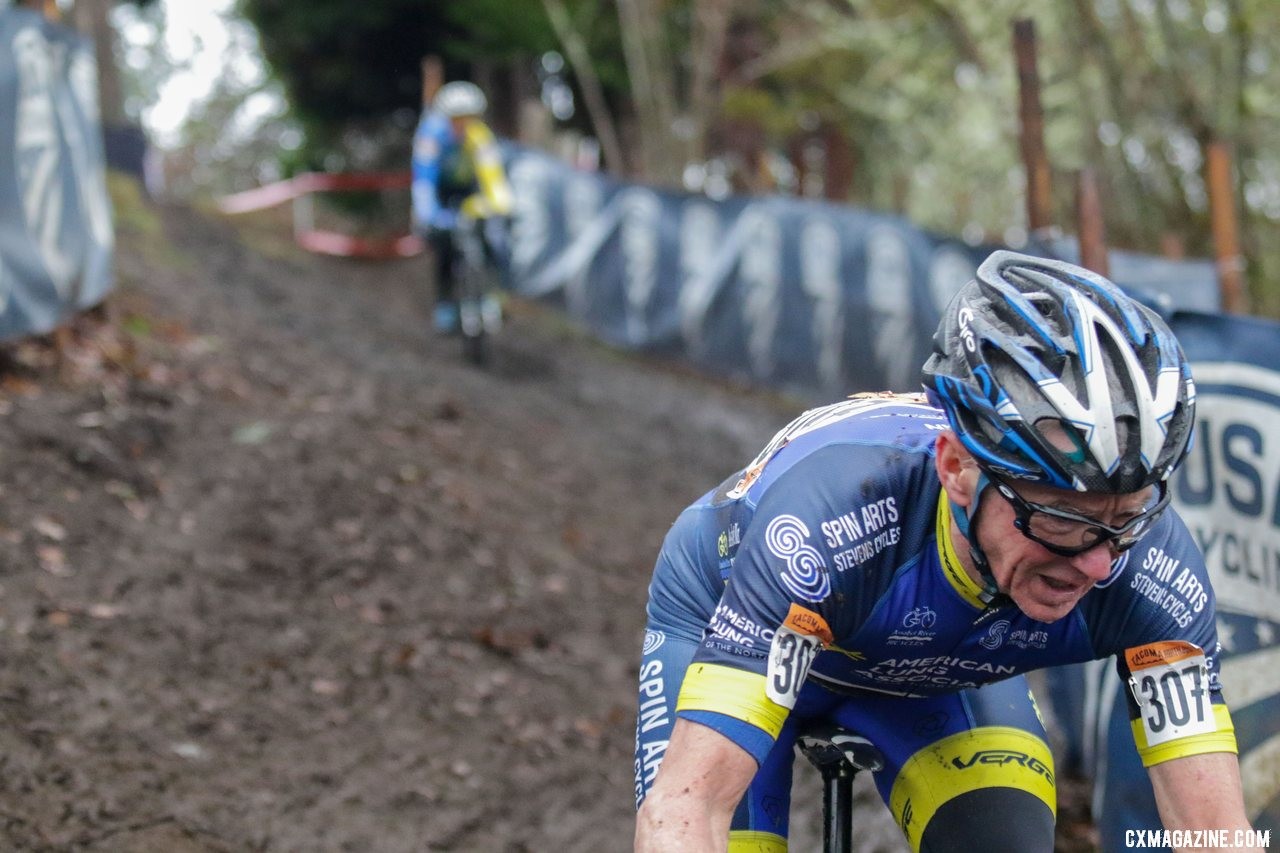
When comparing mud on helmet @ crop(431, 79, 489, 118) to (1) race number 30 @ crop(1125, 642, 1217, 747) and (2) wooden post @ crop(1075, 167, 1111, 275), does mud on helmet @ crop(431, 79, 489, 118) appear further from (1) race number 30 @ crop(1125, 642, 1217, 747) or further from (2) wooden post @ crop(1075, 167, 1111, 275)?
(1) race number 30 @ crop(1125, 642, 1217, 747)

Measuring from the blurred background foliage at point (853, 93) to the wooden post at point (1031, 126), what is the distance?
296cm

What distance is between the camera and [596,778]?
518cm

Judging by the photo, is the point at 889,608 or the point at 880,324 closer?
the point at 889,608

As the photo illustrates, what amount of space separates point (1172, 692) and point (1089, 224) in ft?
12.6

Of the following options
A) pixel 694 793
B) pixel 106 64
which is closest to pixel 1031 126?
pixel 694 793

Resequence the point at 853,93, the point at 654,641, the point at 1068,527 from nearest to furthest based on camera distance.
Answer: the point at 1068,527, the point at 654,641, the point at 853,93

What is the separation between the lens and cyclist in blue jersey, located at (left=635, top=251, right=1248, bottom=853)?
7.09ft

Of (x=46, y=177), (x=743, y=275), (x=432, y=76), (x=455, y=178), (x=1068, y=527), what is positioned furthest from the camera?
(x=432, y=76)

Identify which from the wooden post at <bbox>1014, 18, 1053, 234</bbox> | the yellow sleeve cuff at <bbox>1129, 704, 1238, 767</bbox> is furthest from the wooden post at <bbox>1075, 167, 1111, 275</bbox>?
the yellow sleeve cuff at <bbox>1129, 704, 1238, 767</bbox>

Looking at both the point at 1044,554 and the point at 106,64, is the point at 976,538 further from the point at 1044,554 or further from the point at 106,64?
the point at 106,64

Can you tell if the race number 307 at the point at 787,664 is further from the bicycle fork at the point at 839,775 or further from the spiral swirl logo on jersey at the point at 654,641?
the spiral swirl logo on jersey at the point at 654,641

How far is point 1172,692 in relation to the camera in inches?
96.0

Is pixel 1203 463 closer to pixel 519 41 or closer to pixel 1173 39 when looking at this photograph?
pixel 1173 39

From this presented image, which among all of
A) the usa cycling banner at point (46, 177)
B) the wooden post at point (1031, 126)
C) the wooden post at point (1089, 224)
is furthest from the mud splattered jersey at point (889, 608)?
the usa cycling banner at point (46, 177)
